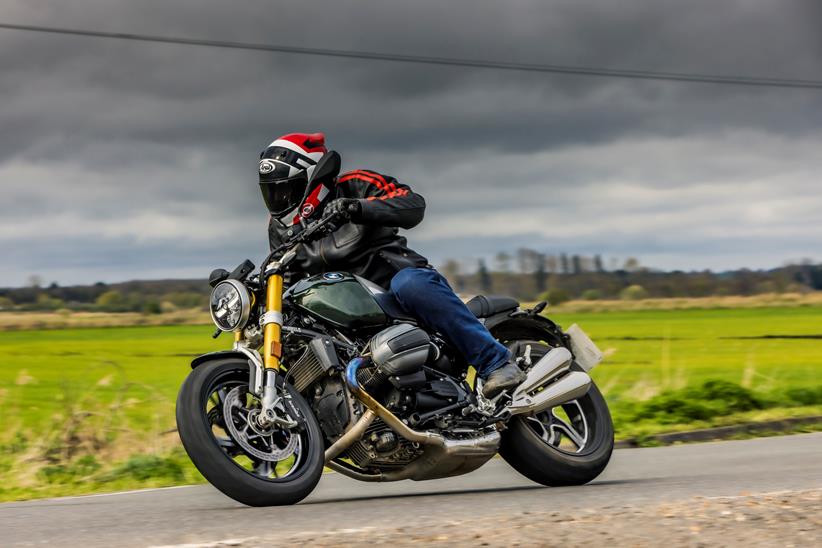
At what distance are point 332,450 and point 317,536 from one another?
138cm

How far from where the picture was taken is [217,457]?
17.0 feet

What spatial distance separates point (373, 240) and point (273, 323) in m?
0.89

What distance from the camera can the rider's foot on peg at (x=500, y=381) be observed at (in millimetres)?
6289

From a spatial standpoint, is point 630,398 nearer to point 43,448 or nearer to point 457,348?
point 43,448

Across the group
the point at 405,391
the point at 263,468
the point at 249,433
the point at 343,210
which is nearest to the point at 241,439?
the point at 249,433

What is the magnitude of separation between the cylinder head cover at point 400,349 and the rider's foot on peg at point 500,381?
49 centimetres

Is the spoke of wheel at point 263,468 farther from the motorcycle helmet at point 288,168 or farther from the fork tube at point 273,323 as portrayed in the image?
the motorcycle helmet at point 288,168

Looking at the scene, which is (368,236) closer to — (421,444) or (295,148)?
(295,148)

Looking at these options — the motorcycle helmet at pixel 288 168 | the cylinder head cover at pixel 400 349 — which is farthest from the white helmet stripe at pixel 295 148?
the cylinder head cover at pixel 400 349

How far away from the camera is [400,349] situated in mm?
5855

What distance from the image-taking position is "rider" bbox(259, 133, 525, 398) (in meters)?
6.07

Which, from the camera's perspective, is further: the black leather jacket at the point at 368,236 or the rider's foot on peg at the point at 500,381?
the rider's foot on peg at the point at 500,381

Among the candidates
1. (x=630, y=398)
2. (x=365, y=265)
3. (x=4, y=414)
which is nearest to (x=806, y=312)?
(x=630, y=398)

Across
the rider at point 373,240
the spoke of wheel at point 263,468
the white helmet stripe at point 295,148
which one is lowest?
the spoke of wheel at point 263,468
